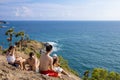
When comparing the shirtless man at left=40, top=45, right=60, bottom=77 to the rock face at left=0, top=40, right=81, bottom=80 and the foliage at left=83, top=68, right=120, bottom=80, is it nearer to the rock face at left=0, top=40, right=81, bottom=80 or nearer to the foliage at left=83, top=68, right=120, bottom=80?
the rock face at left=0, top=40, right=81, bottom=80

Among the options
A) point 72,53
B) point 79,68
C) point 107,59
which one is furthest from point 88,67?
point 72,53

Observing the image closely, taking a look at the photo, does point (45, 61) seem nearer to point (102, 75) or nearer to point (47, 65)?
point (47, 65)

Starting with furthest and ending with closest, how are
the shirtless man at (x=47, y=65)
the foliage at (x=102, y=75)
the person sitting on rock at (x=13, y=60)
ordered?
the foliage at (x=102, y=75), the person sitting on rock at (x=13, y=60), the shirtless man at (x=47, y=65)

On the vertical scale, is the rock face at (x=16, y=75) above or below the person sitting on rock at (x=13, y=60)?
below

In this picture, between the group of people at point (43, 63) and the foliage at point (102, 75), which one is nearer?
the group of people at point (43, 63)

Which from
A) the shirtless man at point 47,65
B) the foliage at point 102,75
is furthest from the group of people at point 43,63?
the foliage at point 102,75

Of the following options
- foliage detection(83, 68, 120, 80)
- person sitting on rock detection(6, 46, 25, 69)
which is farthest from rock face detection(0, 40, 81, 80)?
foliage detection(83, 68, 120, 80)

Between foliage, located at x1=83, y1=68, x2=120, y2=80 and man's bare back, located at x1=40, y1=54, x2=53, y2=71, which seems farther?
foliage, located at x1=83, y1=68, x2=120, y2=80

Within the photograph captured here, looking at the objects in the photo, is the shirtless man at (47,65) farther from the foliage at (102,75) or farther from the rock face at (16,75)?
the foliage at (102,75)

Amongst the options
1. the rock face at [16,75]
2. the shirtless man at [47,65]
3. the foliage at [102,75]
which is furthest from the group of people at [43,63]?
the foliage at [102,75]

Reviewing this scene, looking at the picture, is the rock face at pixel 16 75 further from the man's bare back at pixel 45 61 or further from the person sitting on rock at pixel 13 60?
the person sitting on rock at pixel 13 60

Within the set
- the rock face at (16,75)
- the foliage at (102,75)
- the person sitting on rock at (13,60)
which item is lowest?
the foliage at (102,75)

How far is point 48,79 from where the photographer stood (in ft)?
42.7

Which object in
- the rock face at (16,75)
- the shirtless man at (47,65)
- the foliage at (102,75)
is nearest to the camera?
the rock face at (16,75)
